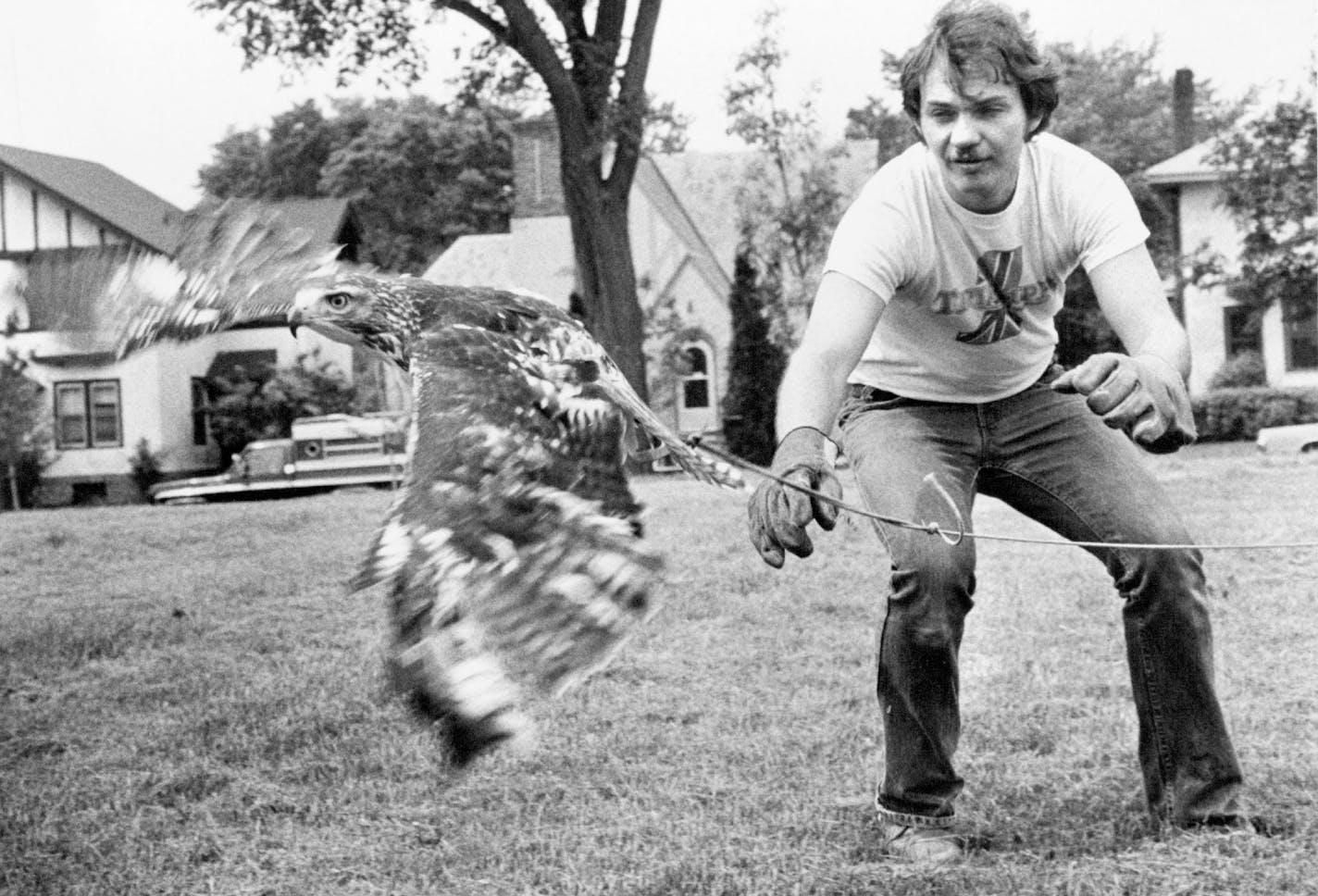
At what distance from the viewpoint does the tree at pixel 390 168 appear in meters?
4.02

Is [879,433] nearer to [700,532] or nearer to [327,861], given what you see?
[327,861]

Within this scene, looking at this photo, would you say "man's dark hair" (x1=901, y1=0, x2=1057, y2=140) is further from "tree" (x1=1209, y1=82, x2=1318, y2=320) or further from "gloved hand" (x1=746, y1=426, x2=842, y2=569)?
"tree" (x1=1209, y1=82, x2=1318, y2=320)

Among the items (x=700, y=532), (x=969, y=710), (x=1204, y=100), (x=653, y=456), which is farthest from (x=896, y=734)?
(x=1204, y=100)

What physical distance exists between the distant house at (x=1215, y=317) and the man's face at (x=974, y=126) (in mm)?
23128

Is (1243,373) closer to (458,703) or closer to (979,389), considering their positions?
(979,389)

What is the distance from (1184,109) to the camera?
31.3 m

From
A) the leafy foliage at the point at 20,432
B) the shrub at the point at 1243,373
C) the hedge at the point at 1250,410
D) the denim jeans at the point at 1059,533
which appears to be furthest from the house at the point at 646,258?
the shrub at the point at 1243,373

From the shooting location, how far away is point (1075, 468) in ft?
11.8

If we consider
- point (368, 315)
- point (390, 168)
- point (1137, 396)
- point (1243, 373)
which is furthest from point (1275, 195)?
point (368, 315)

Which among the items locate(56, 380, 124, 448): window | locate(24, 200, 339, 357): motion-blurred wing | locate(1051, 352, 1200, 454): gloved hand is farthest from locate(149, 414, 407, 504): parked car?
locate(1051, 352, 1200, 454): gloved hand

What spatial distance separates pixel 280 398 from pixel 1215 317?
78.9 ft

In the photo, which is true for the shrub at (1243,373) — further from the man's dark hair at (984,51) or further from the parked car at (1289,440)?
the man's dark hair at (984,51)

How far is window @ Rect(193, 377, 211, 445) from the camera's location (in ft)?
27.6

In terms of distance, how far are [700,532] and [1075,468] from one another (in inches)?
212
